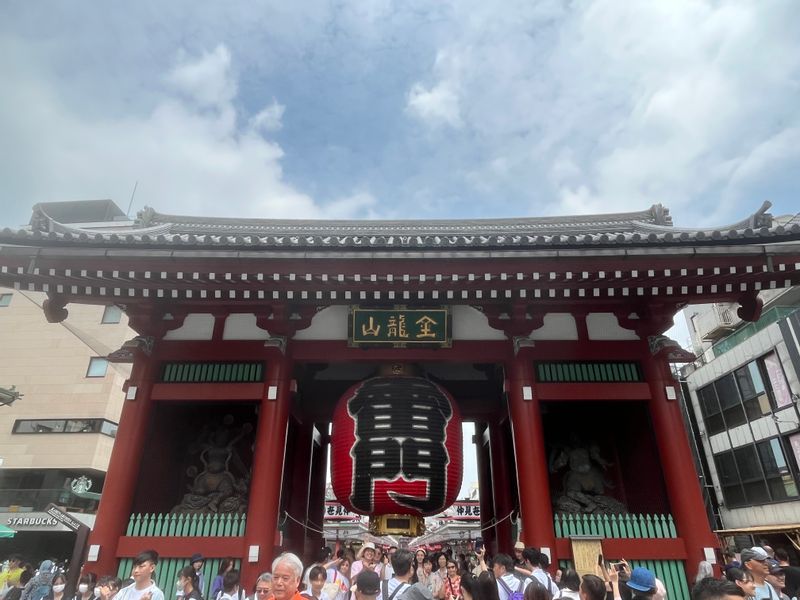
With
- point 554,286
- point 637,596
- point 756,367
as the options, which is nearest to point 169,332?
point 554,286

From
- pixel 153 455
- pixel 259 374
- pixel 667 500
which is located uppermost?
pixel 259 374

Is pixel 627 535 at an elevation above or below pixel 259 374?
below

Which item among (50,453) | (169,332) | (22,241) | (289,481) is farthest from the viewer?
(50,453)

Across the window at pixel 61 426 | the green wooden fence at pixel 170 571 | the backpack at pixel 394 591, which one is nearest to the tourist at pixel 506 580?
the backpack at pixel 394 591

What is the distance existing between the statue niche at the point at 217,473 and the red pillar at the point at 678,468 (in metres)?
6.88

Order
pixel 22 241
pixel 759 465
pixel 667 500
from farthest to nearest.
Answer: pixel 759 465 → pixel 667 500 → pixel 22 241

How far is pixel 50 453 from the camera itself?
23969 mm

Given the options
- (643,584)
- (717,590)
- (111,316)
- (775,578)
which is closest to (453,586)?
(775,578)

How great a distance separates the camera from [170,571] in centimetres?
709

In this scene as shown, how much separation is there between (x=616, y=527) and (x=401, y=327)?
14.5ft

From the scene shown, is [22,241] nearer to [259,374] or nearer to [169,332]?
[169,332]

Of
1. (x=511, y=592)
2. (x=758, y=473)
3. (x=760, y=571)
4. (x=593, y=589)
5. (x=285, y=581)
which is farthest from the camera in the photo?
(x=758, y=473)

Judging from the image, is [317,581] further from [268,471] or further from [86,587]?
[86,587]

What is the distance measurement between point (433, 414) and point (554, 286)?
109 inches
